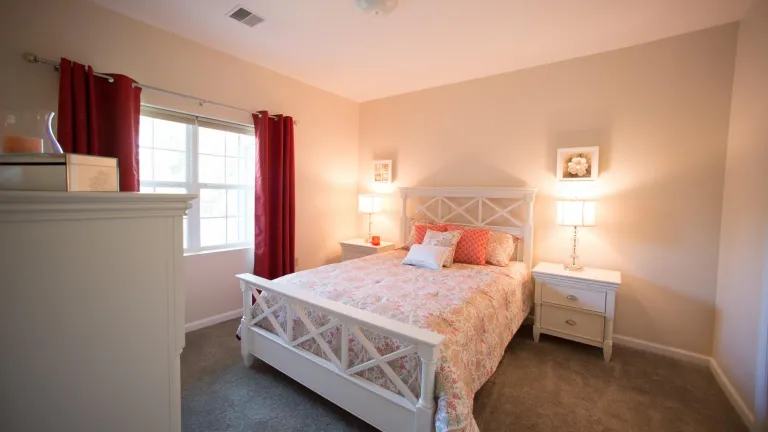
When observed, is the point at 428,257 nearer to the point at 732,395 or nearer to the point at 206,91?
the point at 732,395

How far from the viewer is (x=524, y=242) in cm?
316

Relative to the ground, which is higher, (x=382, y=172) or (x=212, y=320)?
(x=382, y=172)

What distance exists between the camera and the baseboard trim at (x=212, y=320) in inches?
114

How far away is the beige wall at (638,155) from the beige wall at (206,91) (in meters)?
1.76

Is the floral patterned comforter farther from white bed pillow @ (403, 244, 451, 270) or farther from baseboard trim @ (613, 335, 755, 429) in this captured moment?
baseboard trim @ (613, 335, 755, 429)

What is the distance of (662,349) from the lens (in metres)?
2.64

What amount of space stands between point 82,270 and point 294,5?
231cm

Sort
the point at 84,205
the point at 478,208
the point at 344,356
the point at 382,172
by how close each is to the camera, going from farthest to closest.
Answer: the point at 382,172 → the point at 478,208 → the point at 344,356 → the point at 84,205

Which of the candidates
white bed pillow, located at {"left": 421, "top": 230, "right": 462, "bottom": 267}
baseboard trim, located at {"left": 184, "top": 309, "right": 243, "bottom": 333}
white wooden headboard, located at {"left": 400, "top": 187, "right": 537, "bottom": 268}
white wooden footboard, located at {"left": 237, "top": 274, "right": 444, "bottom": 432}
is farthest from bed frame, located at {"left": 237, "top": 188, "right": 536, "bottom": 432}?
white wooden headboard, located at {"left": 400, "top": 187, "right": 537, "bottom": 268}

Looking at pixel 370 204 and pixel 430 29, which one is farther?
pixel 370 204

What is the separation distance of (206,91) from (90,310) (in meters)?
2.93

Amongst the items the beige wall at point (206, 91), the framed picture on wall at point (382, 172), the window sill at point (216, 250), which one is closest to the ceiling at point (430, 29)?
the beige wall at point (206, 91)

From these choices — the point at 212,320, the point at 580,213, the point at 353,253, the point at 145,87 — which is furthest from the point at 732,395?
the point at 145,87

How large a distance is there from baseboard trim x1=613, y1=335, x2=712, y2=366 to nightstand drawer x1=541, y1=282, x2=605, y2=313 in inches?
24.2
